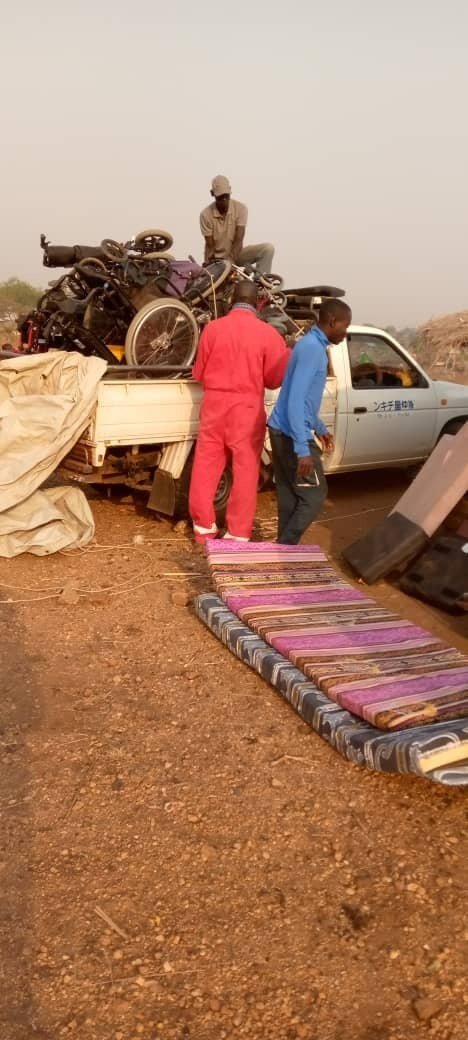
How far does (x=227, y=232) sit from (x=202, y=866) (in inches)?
300

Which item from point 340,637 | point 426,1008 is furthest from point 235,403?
point 426,1008

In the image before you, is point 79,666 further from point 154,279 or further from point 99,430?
point 154,279

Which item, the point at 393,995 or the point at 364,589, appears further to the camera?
the point at 364,589

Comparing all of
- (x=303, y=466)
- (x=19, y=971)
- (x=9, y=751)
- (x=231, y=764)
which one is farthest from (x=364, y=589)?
(x=19, y=971)

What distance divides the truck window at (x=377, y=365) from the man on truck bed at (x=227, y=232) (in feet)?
4.86

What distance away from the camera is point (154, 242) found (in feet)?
26.0

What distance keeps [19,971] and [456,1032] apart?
4.09ft

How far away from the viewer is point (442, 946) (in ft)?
9.17

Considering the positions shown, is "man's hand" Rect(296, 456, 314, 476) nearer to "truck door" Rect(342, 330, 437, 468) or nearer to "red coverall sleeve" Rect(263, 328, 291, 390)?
"red coverall sleeve" Rect(263, 328, 291, 390)

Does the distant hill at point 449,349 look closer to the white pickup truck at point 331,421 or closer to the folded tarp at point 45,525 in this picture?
the white pickup truck at point 331,421

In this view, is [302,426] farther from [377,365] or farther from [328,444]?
[377,365]

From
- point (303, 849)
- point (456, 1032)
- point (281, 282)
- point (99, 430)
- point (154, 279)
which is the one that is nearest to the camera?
point (456, 1032)

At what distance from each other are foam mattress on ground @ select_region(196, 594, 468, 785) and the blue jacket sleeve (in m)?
1.27

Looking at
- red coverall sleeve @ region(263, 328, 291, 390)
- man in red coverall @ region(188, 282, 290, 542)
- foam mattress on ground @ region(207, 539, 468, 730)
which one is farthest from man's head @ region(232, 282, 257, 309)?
foam mattress on ground @ region(207, 539, 468, 730)
